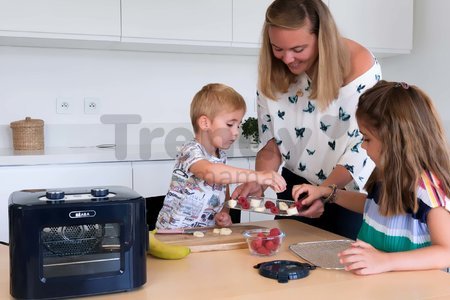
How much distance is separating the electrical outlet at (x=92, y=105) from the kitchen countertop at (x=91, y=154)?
202mm

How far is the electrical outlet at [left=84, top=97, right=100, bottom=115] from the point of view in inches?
120

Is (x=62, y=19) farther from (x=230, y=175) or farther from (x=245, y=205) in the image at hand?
(x=245, y=205)

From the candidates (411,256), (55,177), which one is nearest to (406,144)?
(411,256)

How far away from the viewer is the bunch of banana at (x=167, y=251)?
1224 millimetres

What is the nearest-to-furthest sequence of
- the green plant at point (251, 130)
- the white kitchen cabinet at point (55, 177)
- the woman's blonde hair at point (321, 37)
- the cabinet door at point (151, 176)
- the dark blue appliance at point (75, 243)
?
the dark blue appliance at point (75, 243)
the woman's blonde hair at point (321, 37)
the white kitchen cabinet at point (55, 177)
the cabinet door at point (151, 176)
the green plant at point (251, 130)

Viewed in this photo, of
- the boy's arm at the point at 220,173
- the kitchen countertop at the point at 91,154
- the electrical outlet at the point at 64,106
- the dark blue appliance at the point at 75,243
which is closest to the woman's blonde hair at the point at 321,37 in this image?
the boy's arm at the point at 220,173

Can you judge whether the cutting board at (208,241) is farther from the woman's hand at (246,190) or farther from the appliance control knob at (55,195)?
the appliance control knob at (55,195)

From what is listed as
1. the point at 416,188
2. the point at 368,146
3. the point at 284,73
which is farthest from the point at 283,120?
the point at 416,188

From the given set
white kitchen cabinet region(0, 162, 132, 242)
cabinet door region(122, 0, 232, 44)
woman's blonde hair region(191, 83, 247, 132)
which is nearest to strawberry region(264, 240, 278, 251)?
woman's blonde hair region(191, 83, 247, 132)

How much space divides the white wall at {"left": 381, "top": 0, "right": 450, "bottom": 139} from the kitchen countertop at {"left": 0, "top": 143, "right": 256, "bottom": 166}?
1173 mm

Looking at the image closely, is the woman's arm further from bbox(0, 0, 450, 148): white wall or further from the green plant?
bbox(0, 0, 450, 148): white wall

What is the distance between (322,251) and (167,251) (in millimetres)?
359

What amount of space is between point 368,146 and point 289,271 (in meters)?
0.39

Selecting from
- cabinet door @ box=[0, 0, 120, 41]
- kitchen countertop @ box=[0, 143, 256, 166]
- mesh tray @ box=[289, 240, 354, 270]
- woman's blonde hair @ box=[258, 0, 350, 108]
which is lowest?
mesh tray @ box=[289, 240, 354, 270]
